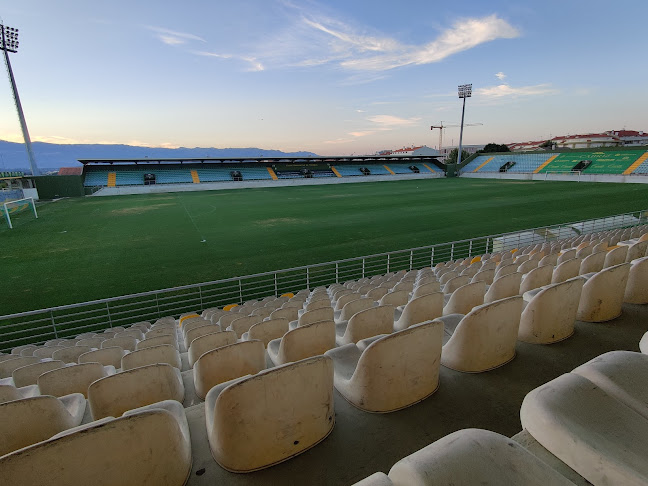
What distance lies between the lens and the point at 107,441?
1290 millimetres

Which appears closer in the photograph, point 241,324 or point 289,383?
point 289,383

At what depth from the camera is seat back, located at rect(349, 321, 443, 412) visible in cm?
200

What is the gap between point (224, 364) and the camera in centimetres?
255

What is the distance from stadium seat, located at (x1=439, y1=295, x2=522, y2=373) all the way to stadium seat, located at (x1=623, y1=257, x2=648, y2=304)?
206 centimetres

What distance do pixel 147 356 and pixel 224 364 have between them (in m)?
1.28

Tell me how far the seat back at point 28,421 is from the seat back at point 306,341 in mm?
1456

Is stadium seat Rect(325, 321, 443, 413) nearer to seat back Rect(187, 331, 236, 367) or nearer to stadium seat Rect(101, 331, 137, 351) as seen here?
seat back Rect(187, 331, 236, 367)

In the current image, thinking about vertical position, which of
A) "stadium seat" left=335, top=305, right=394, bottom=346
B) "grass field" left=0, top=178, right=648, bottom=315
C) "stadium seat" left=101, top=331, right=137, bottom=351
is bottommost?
"grass field" left=0, top=178, right=648, bottom=315

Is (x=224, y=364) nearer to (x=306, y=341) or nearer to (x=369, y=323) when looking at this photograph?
(x=306, y=341)

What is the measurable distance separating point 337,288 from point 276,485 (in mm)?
6305

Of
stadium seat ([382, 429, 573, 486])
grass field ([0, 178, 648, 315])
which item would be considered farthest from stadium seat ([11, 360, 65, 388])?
grass field ([0, 178, 648, 315])

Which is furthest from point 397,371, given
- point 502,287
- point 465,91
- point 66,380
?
point 465,91

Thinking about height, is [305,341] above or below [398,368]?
below

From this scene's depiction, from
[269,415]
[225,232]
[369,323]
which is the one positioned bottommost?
[225,232]
